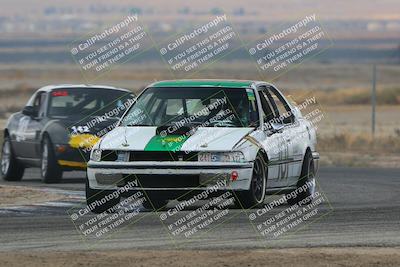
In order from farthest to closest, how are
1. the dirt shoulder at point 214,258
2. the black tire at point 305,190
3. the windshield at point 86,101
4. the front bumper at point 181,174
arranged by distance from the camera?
the windshield at point 86,101, the black tire at point 305,190, the front bumper at point 181,174, the dirt shoulder at point 214,258

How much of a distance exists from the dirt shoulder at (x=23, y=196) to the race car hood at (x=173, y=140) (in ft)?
7.36

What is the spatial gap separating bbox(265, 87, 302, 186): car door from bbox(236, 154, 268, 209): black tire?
0.70m

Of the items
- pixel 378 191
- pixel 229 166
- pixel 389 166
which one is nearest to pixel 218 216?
pixel 229 166

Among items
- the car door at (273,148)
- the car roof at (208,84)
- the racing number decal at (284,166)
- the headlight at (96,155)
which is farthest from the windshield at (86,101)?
the headlight at (96,155)

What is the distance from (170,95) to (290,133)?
1.49 metres

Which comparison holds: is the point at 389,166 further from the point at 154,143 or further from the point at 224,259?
the point at 224,259

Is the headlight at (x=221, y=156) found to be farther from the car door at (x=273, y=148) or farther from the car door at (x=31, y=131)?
the car door at (x=31, y=131)

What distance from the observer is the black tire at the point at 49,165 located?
63.5 feet

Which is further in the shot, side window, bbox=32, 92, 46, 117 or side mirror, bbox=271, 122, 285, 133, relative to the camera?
side window, bbox=32, 92, 46, 117

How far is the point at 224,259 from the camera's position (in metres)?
10.1

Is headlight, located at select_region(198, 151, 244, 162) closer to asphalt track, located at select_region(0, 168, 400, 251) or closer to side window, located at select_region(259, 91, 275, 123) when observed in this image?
asphalt track, located at select_region(0, 168, 400, 251)

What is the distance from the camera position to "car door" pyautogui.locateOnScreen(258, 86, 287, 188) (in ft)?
47.5

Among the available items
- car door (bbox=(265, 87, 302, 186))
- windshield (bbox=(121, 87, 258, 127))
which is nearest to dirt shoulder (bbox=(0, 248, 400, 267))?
windshield (bbox=(121, 87, 258, 127))

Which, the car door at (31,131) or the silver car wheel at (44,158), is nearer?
the silver car wheel at (44,158)
